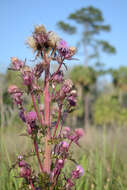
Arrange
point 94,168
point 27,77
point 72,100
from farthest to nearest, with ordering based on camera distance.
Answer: point 94,168, point 72,100, point 27,77

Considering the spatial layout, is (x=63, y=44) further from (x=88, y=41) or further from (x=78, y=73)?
(x=88, y=41)

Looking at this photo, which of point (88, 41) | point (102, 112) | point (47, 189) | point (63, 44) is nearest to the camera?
point (47, 189)

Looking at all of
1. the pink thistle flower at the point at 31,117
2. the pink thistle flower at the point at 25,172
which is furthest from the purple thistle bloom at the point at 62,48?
the pink thistle flower at the point at 25,172

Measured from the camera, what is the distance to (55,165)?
1.08m

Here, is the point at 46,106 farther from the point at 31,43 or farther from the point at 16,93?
the point at 31,43

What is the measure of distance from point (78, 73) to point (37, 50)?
2356cm

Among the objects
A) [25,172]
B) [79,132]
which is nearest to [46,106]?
[79,132]

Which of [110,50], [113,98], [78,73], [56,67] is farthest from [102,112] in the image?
[56,67]

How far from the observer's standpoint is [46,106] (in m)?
1.11

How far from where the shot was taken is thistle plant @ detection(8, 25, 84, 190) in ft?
3.42

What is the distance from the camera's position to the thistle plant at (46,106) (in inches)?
41.0

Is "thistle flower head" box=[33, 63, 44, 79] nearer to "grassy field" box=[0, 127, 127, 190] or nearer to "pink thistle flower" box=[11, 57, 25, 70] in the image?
"pink thistle flower" box=[11, 57, 25, 70]

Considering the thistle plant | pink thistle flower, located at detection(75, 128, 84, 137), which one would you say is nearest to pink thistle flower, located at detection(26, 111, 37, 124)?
the thistle plant

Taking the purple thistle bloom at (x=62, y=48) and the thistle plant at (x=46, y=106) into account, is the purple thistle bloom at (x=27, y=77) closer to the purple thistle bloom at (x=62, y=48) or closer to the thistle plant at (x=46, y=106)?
the thistle plant at (x=46, y=106)
